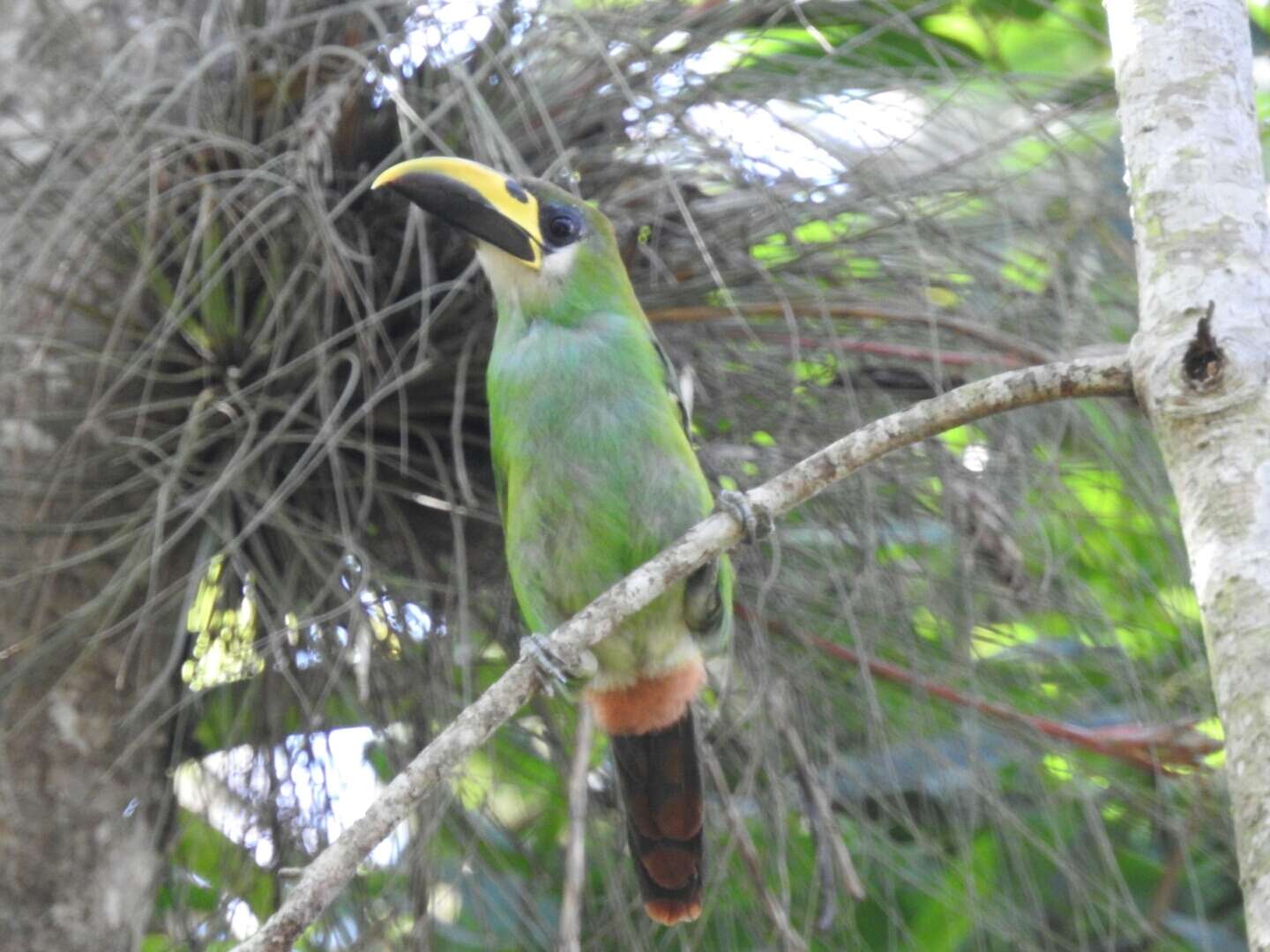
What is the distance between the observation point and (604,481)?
2.16 meters

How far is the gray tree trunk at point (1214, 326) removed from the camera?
4.30 ft

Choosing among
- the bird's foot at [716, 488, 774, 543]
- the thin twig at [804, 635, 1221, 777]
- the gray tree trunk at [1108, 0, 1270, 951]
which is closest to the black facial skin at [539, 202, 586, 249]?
the bird's foot at [716, 488, 774, 543]

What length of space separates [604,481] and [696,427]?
29cm

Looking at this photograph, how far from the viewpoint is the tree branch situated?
4.40 ft

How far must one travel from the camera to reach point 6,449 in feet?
7.47

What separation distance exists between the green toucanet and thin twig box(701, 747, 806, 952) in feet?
0.16

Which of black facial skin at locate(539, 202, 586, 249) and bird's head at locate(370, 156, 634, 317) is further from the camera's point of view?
black facial skin at locate(539, 202, 586, 249)

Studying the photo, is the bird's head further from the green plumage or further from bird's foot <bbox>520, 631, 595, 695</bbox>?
bird's foot <bbox>520, 631, 595, 695</bbox>

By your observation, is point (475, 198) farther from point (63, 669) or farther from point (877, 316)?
point (63, 669)

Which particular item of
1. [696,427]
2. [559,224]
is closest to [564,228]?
[559,224]

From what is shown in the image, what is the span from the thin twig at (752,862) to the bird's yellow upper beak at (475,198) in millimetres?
734

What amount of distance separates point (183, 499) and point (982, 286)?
3.90 ft

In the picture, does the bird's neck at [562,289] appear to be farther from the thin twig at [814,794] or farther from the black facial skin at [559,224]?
the thin twig at [814,794]

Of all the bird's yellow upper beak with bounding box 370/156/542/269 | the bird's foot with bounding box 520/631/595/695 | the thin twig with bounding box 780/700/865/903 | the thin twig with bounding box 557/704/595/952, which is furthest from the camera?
the thin twig with bounding box 780/700/865/903
